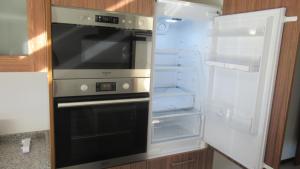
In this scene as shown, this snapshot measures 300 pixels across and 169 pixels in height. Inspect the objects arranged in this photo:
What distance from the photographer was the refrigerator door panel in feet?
4.05

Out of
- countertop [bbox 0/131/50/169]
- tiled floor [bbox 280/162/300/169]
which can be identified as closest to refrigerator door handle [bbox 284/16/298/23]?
countertop [bbox 0/131/50/169]

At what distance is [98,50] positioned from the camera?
52.1 inches

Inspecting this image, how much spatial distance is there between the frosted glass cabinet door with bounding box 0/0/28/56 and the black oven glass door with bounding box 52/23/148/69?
16 cm

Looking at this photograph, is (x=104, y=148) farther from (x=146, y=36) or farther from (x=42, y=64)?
(x=146, y=36)

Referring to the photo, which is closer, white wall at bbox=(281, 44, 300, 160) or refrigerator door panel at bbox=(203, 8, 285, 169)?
refrigerator door panel at bbox=(203, 8, 285, 169)

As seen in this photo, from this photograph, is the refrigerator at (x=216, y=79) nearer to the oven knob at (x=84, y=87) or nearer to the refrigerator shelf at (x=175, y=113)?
the refrigerator shelf at (x=175, y=113)

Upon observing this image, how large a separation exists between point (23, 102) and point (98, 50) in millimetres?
758

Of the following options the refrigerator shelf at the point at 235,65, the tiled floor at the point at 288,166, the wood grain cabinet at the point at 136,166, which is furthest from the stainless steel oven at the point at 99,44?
the tiled floor at the point at 288,166

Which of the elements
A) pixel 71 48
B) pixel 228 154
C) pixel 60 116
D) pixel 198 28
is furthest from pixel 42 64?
pixel 228 154

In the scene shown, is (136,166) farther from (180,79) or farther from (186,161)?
(180,79)

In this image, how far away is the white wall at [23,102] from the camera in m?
1.55

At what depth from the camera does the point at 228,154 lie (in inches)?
61.5

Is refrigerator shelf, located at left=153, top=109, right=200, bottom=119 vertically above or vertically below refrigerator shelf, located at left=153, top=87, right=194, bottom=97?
below

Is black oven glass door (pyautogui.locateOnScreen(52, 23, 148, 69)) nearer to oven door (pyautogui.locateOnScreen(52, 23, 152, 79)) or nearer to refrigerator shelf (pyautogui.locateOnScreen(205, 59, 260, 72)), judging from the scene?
oven door (pyautogui.locateOnScreen(52, 23, 152, 79))
